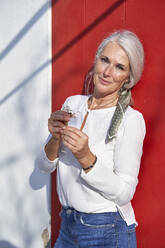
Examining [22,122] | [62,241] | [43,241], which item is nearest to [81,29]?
[22,122]

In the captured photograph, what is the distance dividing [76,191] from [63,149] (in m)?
0.24

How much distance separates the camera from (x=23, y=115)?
2170 millimetres

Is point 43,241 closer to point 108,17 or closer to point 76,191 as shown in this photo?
point 76,191

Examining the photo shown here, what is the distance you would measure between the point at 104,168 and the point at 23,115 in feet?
3.43

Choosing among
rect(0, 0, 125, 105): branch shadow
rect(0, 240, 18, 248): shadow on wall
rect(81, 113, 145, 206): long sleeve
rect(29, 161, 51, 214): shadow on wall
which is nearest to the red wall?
rect(0, 0, 125, 105): branch shadow

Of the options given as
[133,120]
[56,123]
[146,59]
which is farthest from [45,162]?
[146,59]

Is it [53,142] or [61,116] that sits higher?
[61,116]

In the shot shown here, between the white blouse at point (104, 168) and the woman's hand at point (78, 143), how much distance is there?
0.16ft

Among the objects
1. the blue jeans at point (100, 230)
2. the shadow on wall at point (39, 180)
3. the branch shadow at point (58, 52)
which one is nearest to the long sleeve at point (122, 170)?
the blue jeans at point (100, 230)

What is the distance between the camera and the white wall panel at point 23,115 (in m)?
2.05

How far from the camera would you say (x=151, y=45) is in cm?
160

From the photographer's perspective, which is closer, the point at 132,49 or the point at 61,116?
the point at 61,116

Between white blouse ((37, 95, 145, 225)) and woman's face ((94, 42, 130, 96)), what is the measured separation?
120 millimetres

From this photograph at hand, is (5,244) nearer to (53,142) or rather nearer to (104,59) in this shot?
(53,142)
